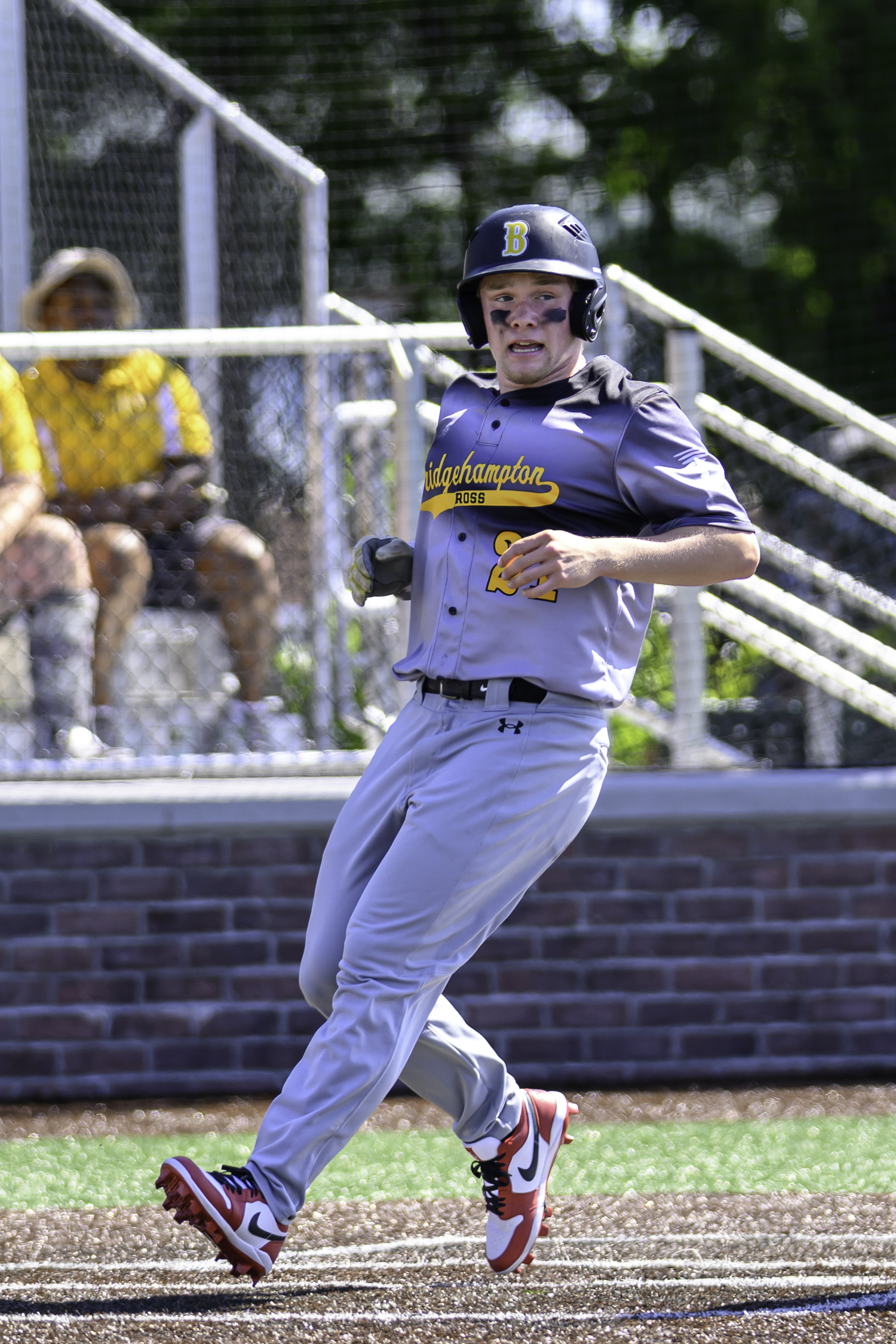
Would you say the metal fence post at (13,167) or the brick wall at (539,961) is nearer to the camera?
the brick wall at (539,961)

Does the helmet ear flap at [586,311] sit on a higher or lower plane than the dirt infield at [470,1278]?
higher

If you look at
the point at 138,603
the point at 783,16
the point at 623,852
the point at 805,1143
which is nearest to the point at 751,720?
the point at 623,852

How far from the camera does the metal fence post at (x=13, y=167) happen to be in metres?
7.82

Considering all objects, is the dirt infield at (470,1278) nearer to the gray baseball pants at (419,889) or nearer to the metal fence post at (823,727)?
the gray baseball pants at (419,889)

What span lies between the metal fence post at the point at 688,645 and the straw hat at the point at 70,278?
85.4 inches

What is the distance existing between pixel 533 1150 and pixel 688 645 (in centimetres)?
249

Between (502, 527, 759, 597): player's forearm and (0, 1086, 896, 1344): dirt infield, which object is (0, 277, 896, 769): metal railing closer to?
(0, 1086, 896, 1344): dirt infield

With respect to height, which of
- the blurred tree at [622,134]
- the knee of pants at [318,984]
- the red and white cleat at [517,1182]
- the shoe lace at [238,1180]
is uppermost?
the blurred tree at [622,134]

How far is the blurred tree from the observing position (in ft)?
55.5

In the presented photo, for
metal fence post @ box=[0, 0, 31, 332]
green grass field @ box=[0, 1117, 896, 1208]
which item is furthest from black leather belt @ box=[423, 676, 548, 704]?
metal fence post @ box=[0, 0, 31, 332]

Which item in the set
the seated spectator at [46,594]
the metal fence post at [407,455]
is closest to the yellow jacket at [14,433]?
the seated spectator at [46,594]

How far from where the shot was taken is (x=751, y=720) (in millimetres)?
5996

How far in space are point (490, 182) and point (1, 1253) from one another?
15927 mm

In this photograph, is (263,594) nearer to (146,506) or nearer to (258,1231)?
(146,506)
